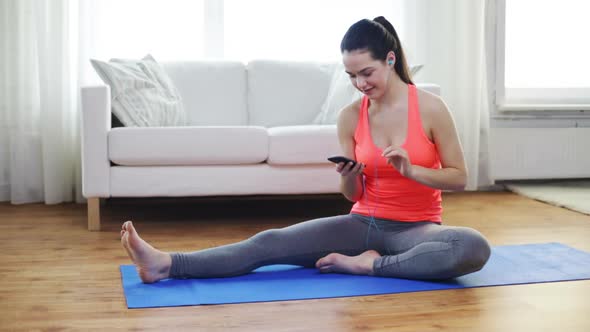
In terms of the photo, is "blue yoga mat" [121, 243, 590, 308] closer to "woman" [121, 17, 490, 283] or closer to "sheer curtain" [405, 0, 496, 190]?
"woman" [121, 17, 490, 283]

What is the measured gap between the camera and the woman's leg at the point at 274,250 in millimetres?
2170

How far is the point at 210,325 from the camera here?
1.78 m

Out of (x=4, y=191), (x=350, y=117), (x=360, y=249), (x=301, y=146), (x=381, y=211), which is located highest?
(x=350, y=117)

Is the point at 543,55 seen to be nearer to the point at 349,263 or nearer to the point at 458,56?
the point at 458,56

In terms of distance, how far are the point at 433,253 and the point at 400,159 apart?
0.30 m

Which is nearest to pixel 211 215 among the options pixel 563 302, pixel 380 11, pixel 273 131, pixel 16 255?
pixel 273 131

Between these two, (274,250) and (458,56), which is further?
(458,56)

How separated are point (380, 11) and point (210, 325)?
10.2ft

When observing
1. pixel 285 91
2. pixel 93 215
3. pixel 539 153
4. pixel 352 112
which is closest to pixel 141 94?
pixel 93 215

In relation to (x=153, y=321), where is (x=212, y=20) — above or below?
above

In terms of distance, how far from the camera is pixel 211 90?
13.2 ft

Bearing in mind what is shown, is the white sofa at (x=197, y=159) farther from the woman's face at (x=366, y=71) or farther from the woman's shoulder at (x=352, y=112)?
the woman's face at (x=366, y=71)

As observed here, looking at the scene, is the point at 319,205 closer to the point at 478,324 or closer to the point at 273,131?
the point at 273,131

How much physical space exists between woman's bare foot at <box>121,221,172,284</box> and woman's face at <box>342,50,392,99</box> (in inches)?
29.6
